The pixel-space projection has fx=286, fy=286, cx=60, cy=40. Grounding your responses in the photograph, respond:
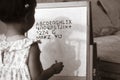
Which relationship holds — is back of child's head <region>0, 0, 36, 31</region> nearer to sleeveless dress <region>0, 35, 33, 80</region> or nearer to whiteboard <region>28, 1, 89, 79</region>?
sleeveless dress <region>0, 35, 33, 80</region>

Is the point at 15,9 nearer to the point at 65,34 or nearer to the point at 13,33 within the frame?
the point at 13,33

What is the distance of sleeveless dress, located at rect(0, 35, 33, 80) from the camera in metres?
0.96

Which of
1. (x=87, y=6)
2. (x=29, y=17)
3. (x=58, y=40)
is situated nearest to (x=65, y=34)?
(x=58, y=40)

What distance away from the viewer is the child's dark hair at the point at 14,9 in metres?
0.93

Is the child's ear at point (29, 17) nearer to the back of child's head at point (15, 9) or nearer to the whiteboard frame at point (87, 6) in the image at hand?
the back of child's head at point (15, 9)

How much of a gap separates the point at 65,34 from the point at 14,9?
0.45 meters

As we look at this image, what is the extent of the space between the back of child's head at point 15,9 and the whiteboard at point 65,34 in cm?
33

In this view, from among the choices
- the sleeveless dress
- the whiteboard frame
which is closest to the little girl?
the sleeveless dress

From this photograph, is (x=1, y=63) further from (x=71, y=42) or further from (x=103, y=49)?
(x=103, y=49)

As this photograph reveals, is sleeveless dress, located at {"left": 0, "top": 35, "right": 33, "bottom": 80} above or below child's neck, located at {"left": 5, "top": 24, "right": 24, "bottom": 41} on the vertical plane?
below

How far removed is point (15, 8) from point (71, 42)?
46 centimetres

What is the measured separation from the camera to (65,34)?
135cm

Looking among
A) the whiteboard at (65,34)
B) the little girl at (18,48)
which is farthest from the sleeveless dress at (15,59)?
the whiteboard at (65,34)

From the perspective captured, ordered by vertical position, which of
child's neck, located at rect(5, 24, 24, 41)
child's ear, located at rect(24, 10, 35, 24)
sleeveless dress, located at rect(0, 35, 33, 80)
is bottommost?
sleeveless dress, located at rect(0, 35, 33, 80)
